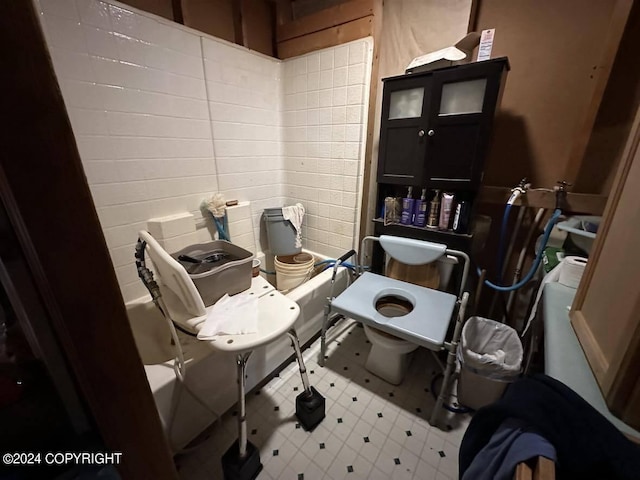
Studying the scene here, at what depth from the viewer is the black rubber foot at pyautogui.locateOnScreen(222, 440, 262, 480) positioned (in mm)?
1004

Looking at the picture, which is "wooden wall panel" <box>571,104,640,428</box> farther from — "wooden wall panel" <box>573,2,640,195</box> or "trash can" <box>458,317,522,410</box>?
"wooden wall panel" <box>573,2,640,195</box>

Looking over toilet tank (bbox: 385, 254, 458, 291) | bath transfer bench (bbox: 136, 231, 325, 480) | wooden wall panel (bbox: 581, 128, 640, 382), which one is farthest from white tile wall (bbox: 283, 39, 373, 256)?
wooden wall panel (bbox: 581, 128, 640, 382)

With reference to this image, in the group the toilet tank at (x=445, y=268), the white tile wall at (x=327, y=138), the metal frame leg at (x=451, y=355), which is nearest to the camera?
the metal frame leg at (x=451, y=355)

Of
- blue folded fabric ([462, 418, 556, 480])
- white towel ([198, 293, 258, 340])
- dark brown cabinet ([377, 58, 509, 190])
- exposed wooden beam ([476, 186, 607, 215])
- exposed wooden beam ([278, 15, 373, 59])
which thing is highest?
exposed wooden beam ([278, 15, 373, 59])

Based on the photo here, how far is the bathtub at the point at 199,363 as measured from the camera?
106 centimetres

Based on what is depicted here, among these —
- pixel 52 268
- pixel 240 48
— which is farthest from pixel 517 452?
pixel 240 48

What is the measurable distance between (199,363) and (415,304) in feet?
3.70

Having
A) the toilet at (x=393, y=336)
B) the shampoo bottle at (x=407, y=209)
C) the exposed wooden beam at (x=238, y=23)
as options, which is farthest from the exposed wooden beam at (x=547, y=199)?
the exposed wooden beam at (x=238, y=23)

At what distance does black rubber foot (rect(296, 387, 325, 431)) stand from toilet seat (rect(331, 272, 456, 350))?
1.48 feet

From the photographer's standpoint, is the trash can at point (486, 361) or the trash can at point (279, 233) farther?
the trash can at point (279, 233)

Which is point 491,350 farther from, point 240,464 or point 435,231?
point 240,464

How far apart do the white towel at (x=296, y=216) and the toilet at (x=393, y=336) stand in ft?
2.58

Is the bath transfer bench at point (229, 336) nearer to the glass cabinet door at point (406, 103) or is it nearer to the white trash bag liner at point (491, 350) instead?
the white trash bag liner at point (491, 350)

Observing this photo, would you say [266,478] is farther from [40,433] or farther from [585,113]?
[585,113]
